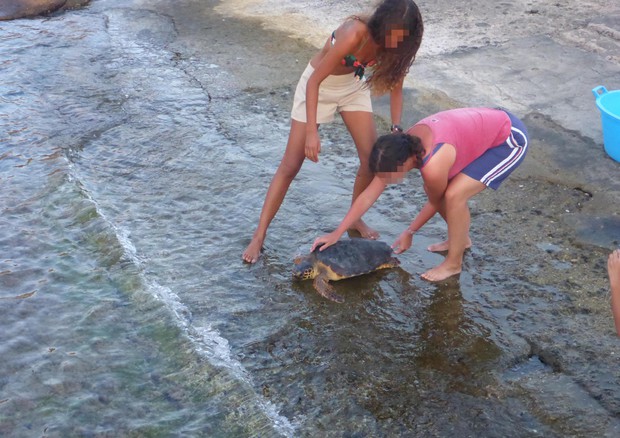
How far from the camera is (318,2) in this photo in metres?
8.38

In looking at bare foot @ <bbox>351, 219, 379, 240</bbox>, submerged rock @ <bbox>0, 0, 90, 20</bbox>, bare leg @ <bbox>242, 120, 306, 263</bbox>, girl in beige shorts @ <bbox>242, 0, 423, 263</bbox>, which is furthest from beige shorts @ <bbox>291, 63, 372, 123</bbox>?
submerged rock @ <bbox>0, 0, 90, 20</bbox>

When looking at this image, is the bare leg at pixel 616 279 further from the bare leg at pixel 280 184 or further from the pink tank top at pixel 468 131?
the bare leg at pixel 280 184

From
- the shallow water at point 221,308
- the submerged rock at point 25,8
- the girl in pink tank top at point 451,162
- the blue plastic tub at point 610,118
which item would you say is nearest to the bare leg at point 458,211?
the girl in pink tank top at point 451,162

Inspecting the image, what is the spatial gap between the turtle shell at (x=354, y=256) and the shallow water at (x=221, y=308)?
4.8 inches

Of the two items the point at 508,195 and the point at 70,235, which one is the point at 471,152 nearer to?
the point at 508,195

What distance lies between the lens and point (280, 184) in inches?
167

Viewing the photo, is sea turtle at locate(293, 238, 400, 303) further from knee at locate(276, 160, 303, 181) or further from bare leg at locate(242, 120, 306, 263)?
knee at locate(276, 160, 303, 181)

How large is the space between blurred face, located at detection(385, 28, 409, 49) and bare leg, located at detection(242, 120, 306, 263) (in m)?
0.76

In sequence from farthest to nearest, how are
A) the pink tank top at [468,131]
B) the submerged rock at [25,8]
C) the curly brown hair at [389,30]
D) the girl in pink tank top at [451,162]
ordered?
the submerged rock at [25,8]
the pink tank top at [468,131]
the girl in pink tank top at [451,162]
the curly brown hair at [389,30]

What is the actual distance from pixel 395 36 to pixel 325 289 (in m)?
1.38

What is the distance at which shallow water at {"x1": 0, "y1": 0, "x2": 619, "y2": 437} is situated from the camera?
3.14 m

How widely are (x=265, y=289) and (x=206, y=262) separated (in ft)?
1.48

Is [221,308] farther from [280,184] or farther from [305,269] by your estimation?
[280,184]

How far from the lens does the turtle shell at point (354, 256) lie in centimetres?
388
